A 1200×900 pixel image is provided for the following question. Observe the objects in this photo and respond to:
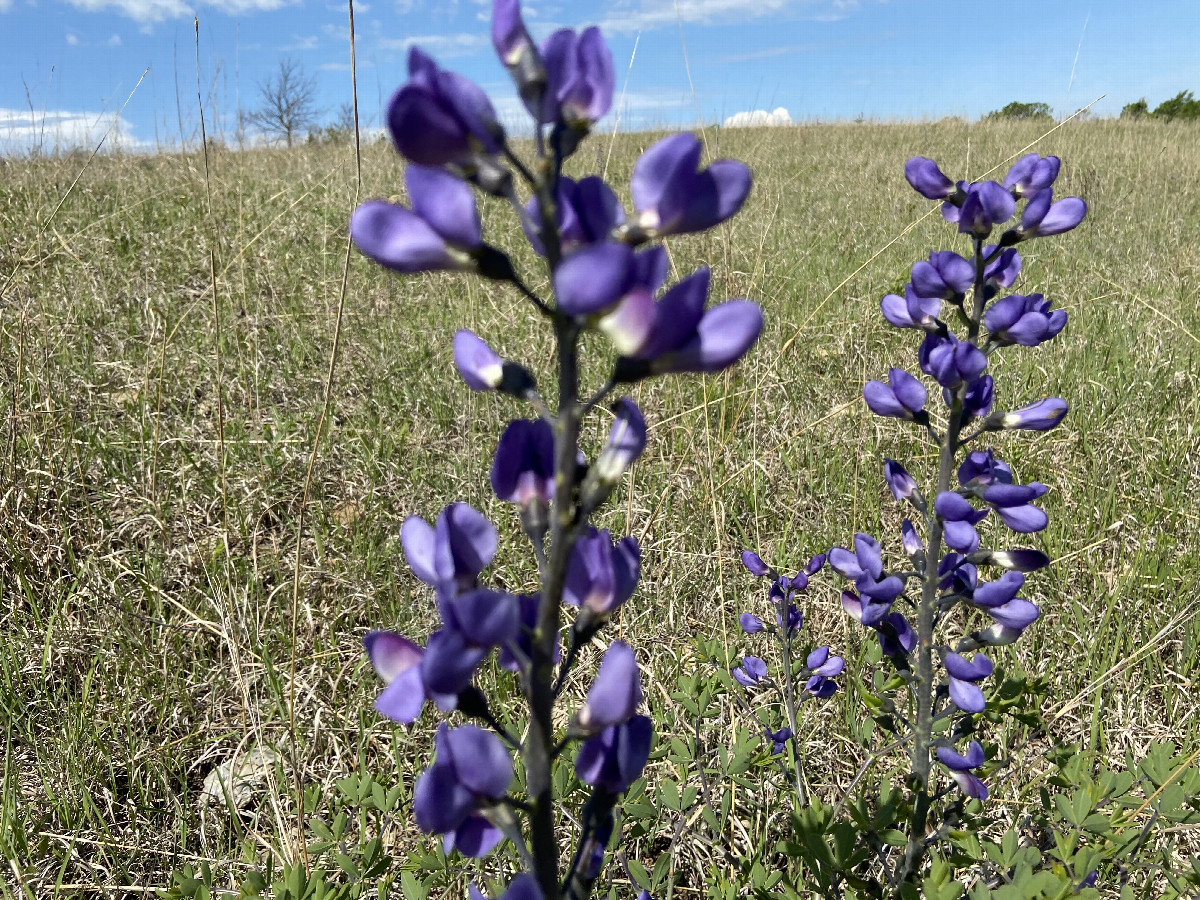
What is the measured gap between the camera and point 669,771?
5.89 feet

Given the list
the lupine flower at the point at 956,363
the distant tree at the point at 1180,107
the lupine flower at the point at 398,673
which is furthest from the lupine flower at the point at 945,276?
the distant tree at the point at 1180,107

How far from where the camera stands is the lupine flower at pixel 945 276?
56.7 inches

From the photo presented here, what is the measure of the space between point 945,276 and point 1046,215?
0.89ft

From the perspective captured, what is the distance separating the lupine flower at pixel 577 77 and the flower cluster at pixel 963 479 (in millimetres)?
906

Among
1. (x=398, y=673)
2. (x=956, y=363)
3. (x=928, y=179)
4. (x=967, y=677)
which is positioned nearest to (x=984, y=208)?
(x=928, y=179)

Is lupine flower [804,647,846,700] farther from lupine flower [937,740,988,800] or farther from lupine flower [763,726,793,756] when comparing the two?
lupine flower [937,740,988,800]

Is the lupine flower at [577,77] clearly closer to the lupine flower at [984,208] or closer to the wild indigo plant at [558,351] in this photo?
the wild indigo plant at [558,351]

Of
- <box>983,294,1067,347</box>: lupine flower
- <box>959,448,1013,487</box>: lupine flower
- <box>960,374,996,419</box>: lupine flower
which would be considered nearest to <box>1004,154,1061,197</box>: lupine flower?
<box>983,294,1067,347</box>: lupine flower

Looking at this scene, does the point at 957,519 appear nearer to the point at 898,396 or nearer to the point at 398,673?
the point at 898,396

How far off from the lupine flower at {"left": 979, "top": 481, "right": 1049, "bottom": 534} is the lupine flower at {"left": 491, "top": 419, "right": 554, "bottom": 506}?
92cm

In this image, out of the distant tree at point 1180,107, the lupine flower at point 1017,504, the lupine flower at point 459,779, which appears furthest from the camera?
the distant tree at point 1180,107

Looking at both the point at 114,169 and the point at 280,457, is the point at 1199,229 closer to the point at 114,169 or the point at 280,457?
the point at 280,457

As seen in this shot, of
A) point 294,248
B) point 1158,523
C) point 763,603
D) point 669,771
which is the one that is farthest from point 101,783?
point 294,248

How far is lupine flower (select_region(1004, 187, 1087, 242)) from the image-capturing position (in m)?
1.51
